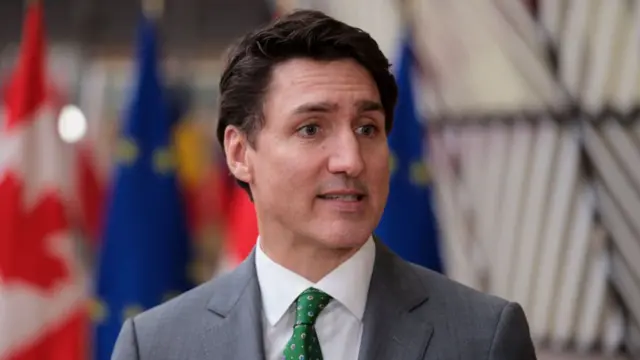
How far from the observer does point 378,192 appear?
1.80m

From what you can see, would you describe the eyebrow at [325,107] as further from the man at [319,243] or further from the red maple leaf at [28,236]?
the red maple leaf at [28,236]

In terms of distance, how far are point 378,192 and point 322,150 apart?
0.45 ft

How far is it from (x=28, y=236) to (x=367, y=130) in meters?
3.04

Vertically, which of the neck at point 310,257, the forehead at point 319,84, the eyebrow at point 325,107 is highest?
the forehead at point 319,84

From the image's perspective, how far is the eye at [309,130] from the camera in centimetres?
177

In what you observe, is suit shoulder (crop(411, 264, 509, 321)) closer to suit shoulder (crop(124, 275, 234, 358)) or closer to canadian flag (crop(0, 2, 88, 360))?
suit shoulder (crop(124, 275, 234, 358))

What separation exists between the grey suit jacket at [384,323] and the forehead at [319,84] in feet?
1.14

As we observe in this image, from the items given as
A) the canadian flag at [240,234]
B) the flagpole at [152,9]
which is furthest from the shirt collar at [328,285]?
the flagpole at [152,9]

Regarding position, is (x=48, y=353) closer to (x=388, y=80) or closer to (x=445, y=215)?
(x=445, y=215)

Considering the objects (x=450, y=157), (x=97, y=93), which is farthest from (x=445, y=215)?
(x=97, y=93)

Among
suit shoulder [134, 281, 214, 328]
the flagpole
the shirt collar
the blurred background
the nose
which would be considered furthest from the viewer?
the flagpole

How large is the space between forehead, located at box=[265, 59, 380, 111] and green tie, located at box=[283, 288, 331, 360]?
0.36 m

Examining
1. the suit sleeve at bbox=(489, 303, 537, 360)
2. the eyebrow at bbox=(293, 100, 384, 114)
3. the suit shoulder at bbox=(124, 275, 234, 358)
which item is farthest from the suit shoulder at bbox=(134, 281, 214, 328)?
the suit sleeve at bbox=(489, 303, 537, 360)

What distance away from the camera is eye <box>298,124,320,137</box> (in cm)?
177
